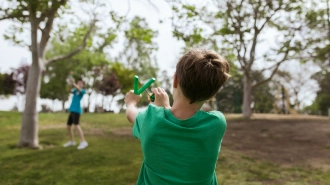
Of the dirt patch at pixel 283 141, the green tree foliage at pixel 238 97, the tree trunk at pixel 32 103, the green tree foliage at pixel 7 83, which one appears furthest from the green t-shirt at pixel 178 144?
the green tree foliage at pixel 7 83

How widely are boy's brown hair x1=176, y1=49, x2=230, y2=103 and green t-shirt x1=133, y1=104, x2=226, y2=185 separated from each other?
0.34 ft

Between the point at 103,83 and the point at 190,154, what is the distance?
97.2 feet

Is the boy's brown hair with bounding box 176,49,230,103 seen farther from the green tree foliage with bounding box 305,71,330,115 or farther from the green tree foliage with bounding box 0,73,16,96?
the green tree foliage with bounding box 305,71,330,115

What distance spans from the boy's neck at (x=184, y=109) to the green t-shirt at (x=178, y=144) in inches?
1.1

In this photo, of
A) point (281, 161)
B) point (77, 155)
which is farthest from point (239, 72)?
point (77, 155)

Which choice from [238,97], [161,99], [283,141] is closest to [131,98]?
[161,99]

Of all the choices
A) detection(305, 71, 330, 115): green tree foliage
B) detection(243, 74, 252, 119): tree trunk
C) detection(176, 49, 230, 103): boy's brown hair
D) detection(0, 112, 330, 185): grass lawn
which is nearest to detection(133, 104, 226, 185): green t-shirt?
detection(176, 49, 230, 103): boy's brown hair

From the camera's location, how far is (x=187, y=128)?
4.91ft

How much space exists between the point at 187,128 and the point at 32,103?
8.19 meters

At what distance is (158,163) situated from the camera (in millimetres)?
1525

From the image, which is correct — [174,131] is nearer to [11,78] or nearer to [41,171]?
[41,171]

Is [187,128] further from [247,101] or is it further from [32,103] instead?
[247,101]

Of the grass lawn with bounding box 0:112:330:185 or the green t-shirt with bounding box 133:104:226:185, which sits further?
the grass lawn with bounding box 0:112:330:185

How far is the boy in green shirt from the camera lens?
1.48 m
